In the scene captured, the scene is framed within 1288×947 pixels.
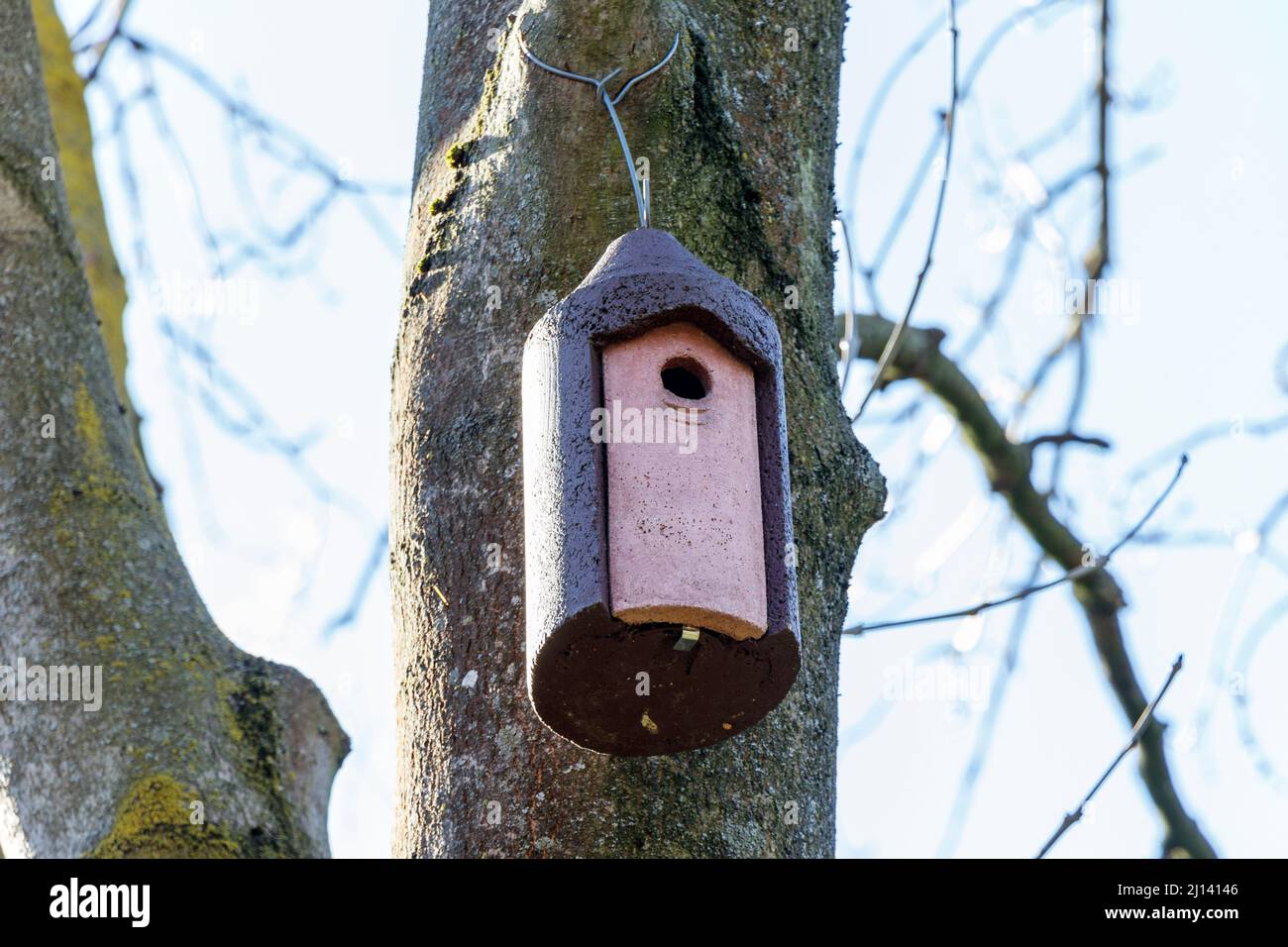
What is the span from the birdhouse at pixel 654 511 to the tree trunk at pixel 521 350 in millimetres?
95

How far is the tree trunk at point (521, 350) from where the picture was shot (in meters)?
1.90

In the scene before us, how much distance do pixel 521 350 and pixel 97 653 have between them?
0.71 meters

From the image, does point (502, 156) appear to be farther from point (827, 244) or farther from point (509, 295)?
point (827, 244)

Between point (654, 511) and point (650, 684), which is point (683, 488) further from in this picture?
point (650, 684)

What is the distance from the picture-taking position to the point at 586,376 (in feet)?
6.04

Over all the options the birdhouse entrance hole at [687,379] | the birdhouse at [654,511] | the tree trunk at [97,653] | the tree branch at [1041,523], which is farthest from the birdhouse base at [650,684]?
the tree branch at [1041,523]

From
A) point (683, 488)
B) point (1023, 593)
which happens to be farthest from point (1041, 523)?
point (683, 488)

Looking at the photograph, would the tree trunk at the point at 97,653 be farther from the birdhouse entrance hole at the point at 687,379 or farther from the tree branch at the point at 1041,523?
the tree branch at the point at 1041,523

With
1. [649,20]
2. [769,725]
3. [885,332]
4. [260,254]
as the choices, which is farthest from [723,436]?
[260,254]

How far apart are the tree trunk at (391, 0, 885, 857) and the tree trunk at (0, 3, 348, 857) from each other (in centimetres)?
31

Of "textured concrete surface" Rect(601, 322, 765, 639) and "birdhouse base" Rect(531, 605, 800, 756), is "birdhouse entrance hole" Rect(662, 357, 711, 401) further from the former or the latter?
"birdhouse base" Rect(531, 605, 800, 756)

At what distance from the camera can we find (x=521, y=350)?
2.09 m

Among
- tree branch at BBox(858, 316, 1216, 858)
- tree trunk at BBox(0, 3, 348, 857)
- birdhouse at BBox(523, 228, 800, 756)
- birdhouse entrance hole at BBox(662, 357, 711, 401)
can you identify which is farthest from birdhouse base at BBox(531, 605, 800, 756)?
tree branch at BBox(858, 316, 1216, 858)

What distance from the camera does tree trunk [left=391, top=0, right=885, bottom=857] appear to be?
1.90 metres
